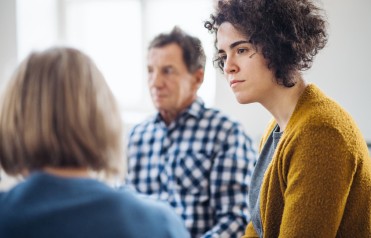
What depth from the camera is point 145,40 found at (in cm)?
300

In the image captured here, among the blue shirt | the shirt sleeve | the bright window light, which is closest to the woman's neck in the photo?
the shirt sleeve

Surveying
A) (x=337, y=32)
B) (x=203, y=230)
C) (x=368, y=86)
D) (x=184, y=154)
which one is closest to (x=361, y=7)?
(x=337, y=32)

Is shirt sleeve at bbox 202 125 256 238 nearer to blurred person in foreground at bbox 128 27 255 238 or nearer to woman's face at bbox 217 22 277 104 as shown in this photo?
blurred person in foreground at bbox 128 27 255 238

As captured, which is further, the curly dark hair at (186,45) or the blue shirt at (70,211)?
the curly dark hair at (186,45)

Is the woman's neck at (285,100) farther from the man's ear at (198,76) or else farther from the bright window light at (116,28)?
the bright window light at (116,28)

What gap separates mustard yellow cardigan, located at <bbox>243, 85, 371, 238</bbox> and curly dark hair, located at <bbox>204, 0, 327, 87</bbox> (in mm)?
130

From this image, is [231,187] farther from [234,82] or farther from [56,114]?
[56,114]

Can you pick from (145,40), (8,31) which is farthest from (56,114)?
(8,31)

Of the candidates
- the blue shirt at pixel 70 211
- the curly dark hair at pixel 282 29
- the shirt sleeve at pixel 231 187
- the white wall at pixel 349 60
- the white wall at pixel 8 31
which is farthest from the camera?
the white wall at pixel 8 31

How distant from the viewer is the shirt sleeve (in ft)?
5.14

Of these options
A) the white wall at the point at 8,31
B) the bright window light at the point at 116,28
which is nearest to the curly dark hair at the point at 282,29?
the bright window light at the point at 116,28

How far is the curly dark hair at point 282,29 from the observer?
113 centimetres

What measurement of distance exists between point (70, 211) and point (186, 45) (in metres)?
1.30

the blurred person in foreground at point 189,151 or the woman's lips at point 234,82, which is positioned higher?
the woman's lips at point 234,82
